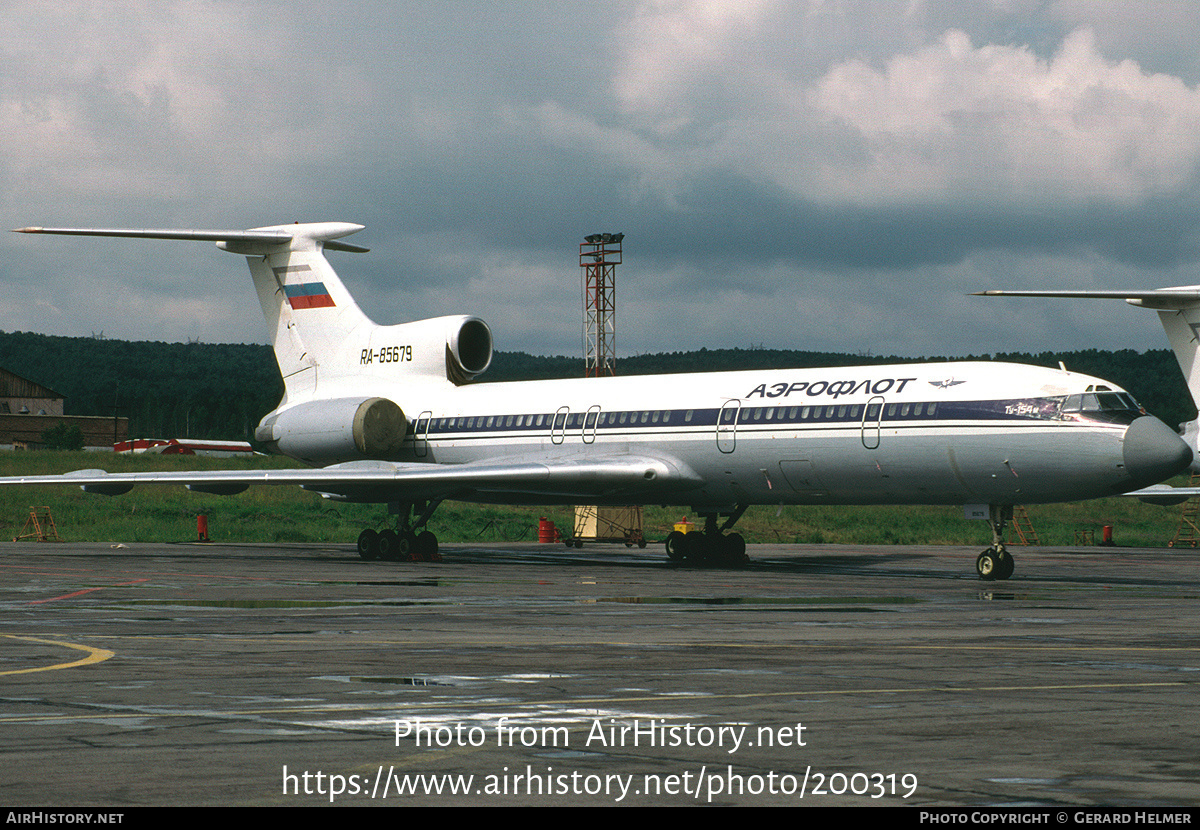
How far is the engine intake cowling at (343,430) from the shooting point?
3609cm

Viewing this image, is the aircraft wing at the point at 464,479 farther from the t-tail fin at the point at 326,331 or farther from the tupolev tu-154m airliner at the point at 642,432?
the t-tail fin at the point at 326,331

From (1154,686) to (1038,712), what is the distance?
1875mm

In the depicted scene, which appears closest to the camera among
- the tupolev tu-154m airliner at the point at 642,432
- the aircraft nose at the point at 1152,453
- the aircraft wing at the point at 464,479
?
the aircraft nose at the point at 1152,453

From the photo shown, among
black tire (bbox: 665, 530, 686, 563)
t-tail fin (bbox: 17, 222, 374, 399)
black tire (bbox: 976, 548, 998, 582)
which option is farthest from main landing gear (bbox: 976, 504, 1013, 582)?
t-tail fin (bbox: 17, 222, 374, 399)

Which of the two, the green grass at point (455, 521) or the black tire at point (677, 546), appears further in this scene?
the green grass at point (455, 521)

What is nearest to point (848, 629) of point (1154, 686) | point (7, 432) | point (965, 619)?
point (965, 619)

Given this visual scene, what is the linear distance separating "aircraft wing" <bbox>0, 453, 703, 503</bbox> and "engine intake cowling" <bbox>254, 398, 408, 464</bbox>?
114 inches

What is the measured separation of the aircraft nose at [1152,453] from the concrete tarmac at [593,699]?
187 inches

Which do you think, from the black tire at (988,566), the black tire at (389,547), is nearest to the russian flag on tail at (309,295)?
the black tire at (389,547)

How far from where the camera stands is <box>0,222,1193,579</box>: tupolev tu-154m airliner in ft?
85.0

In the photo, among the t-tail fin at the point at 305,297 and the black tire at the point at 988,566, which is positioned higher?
the t-tail fin at the point at 305,297

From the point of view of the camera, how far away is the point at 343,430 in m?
36.3

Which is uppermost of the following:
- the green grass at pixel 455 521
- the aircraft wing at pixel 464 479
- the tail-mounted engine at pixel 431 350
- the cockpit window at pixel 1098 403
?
the tail-mounted engine at pixel 431 350

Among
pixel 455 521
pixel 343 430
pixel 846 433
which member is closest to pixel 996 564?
pixel 846 433
